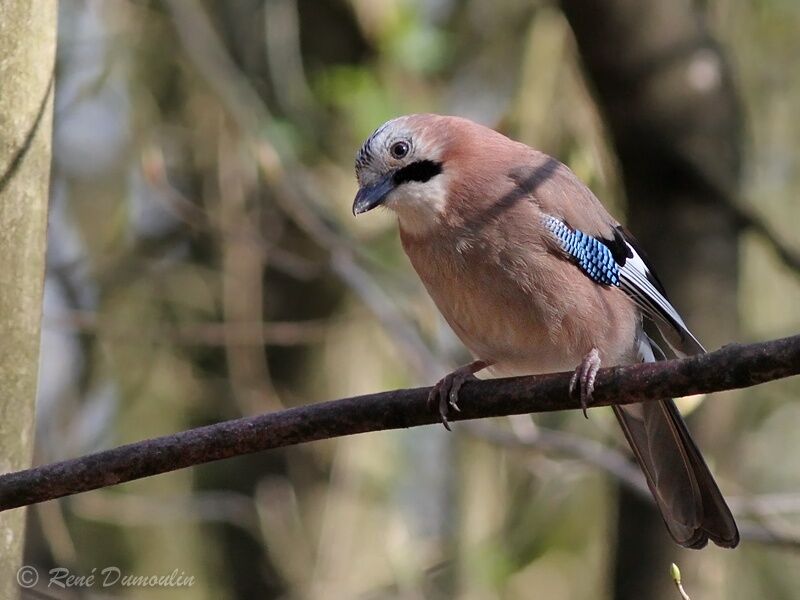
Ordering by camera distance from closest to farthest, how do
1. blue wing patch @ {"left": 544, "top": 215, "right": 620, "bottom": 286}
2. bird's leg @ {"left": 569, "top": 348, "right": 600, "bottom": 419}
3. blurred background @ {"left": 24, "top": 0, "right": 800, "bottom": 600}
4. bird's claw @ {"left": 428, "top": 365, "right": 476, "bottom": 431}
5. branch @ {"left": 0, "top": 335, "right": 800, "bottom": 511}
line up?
branch @ {"left": 0, "top": 335, "right": 800, "bottom": 511} → bird's leg @ {"left": 569, "top": 348, "right": 600, "bottom": 419} → bird's claw @ {"left": 428, "top": 365, "right": 476, "bottom": 431} → blue wing patch @ {"left": 544, "top": 215, "right": 620, "bottom": 286} → blurred background @ {"left": 24, "top": 0, "right": 800, "bottom": 600}

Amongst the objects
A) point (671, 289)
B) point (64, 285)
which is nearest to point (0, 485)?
point (671, 289)

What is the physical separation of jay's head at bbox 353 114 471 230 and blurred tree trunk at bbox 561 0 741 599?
113 cm

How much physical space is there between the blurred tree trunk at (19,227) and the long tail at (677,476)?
2.16 meters

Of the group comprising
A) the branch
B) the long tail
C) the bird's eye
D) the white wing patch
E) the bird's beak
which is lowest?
the long tail

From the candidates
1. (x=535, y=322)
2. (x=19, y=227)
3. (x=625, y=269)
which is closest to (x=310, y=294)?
(x=625, y=269)

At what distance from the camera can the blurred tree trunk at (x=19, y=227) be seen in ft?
9.61

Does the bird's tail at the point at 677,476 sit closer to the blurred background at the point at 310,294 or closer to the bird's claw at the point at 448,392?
the bird's claw at the point at 448,392

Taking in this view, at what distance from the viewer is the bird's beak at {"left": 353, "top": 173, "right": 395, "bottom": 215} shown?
422 centimetres

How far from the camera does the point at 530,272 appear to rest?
404 cm

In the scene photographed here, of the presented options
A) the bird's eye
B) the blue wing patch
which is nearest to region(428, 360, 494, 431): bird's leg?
the blue wing patch

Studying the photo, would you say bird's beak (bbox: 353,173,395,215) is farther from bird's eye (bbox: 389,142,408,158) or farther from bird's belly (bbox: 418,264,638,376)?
bird's belly (bbox: 418,264,638,376)

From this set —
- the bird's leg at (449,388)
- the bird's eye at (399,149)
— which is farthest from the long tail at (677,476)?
the bird's eye at (399,149)

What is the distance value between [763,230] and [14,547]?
128 inches

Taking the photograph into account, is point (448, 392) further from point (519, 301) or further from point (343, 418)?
point (343, 418)
